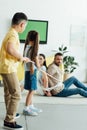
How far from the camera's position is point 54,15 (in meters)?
7.30

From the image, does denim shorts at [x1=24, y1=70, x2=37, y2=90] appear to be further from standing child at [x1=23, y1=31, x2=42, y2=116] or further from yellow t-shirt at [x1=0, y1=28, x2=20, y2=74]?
yellow t-shirt at [x1=0, y1=28, x2=20, y2=74]

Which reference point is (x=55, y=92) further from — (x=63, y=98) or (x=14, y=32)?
(x=14, y=32)

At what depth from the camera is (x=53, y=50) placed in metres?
7.34

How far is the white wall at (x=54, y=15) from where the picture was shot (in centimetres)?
705

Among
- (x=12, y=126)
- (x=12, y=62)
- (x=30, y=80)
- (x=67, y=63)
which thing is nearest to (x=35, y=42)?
(x=30, y=80)

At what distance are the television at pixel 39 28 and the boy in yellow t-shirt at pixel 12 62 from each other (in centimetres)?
384

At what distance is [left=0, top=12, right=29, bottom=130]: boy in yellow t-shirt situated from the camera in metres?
3.16

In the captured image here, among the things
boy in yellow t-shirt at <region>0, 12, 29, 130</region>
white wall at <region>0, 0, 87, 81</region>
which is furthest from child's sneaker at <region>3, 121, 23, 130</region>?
white wall at <region>0, 0, 87, 81</region>

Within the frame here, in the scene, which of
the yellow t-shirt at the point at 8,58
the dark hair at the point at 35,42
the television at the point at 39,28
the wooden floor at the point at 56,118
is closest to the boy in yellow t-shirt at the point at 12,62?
the yellow t-shirt at the point at 8,58

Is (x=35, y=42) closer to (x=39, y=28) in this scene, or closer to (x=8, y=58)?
(x=8, y=58)

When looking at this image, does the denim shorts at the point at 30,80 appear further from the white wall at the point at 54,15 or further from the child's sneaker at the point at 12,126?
the white wall at the point at 54,15

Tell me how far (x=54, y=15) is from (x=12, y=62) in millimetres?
4280

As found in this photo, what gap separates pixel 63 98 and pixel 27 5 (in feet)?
9.32

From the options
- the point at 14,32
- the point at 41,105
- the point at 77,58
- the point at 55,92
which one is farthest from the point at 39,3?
the point at 14,32
